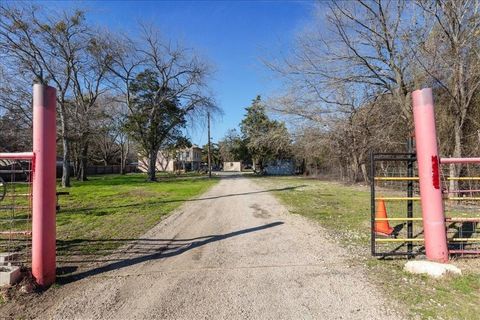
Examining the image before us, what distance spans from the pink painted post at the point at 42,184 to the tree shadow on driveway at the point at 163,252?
336 mm

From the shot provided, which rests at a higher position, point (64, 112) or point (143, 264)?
point (64, 112)

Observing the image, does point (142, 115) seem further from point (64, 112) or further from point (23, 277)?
point (23, 277)

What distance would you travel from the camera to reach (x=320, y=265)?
4.75 meters

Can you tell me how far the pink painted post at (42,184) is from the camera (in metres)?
4.02

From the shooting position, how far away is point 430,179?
468cm

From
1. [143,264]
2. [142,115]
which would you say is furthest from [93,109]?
[143,264]

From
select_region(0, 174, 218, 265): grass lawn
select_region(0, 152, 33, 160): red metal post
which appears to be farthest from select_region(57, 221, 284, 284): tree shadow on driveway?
select_region(0, 152, 33, 160): red metal post

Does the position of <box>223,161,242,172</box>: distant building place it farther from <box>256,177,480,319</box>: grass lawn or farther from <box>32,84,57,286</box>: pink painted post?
<box>32,84,57,286</box>: pink painted post

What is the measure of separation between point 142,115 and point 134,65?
4380 mm

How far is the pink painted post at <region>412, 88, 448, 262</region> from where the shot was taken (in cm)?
464

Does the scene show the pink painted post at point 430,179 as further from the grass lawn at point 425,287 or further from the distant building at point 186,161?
the distant building at point 186,161

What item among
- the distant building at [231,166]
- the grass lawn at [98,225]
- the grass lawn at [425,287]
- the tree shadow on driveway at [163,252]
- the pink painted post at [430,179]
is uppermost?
the distant building at [231,166]

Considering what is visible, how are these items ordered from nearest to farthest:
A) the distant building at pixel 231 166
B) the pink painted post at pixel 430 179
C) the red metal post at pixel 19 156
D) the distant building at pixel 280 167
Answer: the red metal post at pixel 19 156, the pink painted post at pixel 430 179, the distant building at pixel 280 167, the distant building at pixel 231 166

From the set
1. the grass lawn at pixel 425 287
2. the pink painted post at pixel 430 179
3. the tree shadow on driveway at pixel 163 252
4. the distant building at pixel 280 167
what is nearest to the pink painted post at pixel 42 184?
the tree shadow on driveway at pixel 163 252
